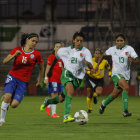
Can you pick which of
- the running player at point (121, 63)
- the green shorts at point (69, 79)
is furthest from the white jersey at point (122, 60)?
the green shorts at point (69, 79)

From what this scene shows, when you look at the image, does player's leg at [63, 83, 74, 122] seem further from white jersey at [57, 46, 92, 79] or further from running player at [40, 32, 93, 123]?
white jersey at [57, 46, 92, 79]

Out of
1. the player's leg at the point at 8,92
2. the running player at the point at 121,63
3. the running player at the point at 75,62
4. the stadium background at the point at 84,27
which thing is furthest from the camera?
the stadium background at the point at 84,27

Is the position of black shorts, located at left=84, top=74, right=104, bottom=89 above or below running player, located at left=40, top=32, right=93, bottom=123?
below

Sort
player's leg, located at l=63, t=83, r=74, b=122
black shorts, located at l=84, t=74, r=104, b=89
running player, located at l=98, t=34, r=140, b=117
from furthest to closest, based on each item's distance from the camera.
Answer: black shorts, located at l=84, t=74, r=104, b=89, running player, located at l=98, t=34, r=140, b=117, player's leg, located at l=63, t=83, r=74, b=122

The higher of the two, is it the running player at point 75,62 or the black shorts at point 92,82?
the running player at point 75,62

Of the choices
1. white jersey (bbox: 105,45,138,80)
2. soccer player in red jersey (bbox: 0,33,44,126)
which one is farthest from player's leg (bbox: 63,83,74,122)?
white jersey (bbox: 105,45,138,80)

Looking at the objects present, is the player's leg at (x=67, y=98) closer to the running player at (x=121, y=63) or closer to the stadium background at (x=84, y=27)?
the running player at (x=121, y=63)

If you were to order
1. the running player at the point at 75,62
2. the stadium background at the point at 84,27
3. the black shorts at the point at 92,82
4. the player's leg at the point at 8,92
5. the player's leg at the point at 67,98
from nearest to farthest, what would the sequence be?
the player's leg at the point at 8,92 < the player's leg at the point at 67,98 < the running player at the point at 75,62 < the black shorts at the point at 92,82 < the stadium background at the point at 84,27

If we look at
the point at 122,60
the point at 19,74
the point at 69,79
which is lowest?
the point at 69,79

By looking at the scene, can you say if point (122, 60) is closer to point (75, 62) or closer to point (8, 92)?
point (75, 62)

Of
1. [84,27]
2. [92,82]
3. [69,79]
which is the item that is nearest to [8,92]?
[69,79]

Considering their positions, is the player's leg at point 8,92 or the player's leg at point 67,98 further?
the player's leg at point 67,98

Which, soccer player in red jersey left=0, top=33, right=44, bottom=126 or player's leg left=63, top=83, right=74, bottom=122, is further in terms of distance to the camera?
player's leg left=63, top=83, right=74, bottom=122

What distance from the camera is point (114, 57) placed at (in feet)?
40.4
